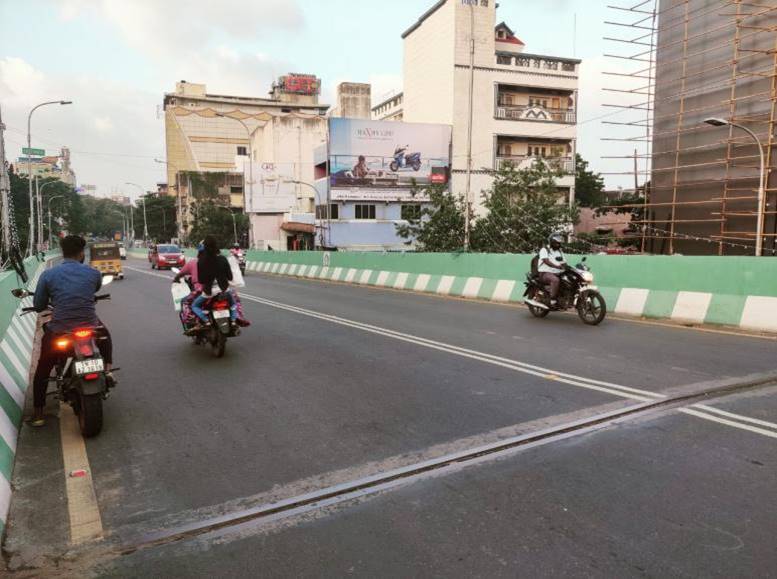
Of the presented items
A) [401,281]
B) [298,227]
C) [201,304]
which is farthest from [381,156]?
Result: [201,304]

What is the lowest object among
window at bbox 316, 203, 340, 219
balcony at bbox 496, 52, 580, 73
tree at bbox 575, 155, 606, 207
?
window at bbox 316, 203, 340, 219

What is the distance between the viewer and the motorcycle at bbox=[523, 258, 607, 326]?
10.7 meters

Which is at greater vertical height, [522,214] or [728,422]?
[522,214]

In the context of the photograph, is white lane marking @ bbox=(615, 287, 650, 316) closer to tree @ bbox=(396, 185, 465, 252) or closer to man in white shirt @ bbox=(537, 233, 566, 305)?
man in white shirt @ bbox=(537, 233, 566, 305)

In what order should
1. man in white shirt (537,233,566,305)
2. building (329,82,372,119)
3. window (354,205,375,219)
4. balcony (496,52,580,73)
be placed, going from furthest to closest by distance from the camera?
building (329,82,372,119)
balcony (496,52,580,73)
window (354,205,375,219)
man in white shirt (537,233,566,305)

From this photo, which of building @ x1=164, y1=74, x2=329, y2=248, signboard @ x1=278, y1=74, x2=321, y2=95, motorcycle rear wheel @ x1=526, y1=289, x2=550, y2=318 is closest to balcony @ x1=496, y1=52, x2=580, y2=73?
building @ x1=164, y1=74, x2=329, y2=248

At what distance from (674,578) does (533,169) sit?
77.4 feet

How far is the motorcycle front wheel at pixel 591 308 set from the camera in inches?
416

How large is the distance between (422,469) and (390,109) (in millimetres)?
85019

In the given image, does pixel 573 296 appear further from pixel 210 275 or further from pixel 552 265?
pixel 210 275

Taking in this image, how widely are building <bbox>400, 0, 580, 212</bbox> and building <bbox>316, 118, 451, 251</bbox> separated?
297 centimetres

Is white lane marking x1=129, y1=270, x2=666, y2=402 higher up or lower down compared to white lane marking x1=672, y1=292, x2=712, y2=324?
lower down

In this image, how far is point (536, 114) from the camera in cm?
5141

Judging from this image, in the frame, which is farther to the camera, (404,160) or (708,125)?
(404,160)
